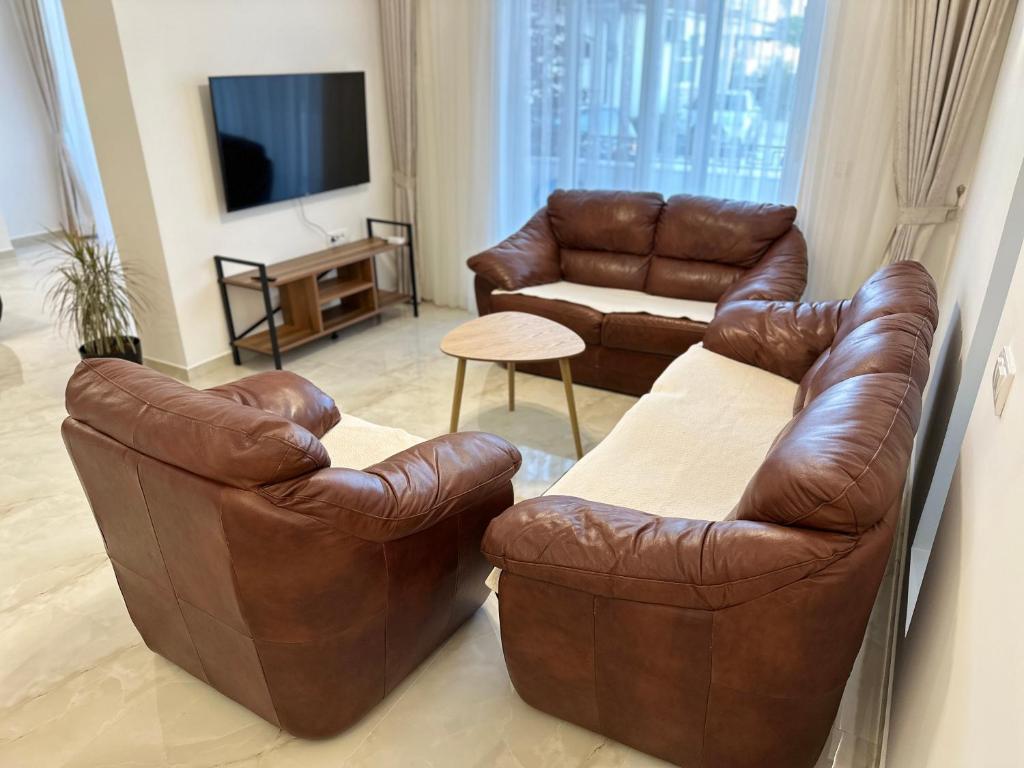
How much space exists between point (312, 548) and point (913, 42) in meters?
3.61

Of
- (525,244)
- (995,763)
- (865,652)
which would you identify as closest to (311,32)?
(525,244)

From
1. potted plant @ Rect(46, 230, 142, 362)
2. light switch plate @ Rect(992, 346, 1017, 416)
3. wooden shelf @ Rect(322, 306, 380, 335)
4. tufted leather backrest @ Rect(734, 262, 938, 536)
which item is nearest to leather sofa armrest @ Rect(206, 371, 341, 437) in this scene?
tufted leather backrest @ Rect(734, 262, 938, 536)

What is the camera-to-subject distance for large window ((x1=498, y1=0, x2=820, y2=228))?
3.96 meters

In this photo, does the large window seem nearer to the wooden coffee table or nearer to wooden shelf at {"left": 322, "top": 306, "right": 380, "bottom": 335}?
wooden shelf at {"left": 322, "top": 306, "right": 380, "bottom": 335}

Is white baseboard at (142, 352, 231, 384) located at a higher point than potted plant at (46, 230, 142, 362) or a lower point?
lower

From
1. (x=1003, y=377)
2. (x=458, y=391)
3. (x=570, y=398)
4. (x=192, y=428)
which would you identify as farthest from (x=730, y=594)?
(x=458, y=391)

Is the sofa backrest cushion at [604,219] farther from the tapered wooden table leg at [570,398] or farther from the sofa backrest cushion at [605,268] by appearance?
the tapered wooden table leg at [570,398]

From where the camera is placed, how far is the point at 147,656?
87.4 inches

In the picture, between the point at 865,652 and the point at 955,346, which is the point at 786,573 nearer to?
the point at 865,652

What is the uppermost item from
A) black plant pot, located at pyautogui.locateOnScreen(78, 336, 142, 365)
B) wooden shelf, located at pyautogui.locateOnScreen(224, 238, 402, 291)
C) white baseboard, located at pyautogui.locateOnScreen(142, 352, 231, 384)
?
wooden shelf, located at pyautogui.locateOnScreen(224, 238, 402, 291)

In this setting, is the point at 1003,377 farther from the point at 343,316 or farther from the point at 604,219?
the point at 343,316

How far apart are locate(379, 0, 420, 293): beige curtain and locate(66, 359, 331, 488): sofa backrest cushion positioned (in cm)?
361

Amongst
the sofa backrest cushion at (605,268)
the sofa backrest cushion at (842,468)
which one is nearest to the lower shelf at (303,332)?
the sofa backrest cushion at (605,268)

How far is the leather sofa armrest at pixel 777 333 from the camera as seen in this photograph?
2.96m
